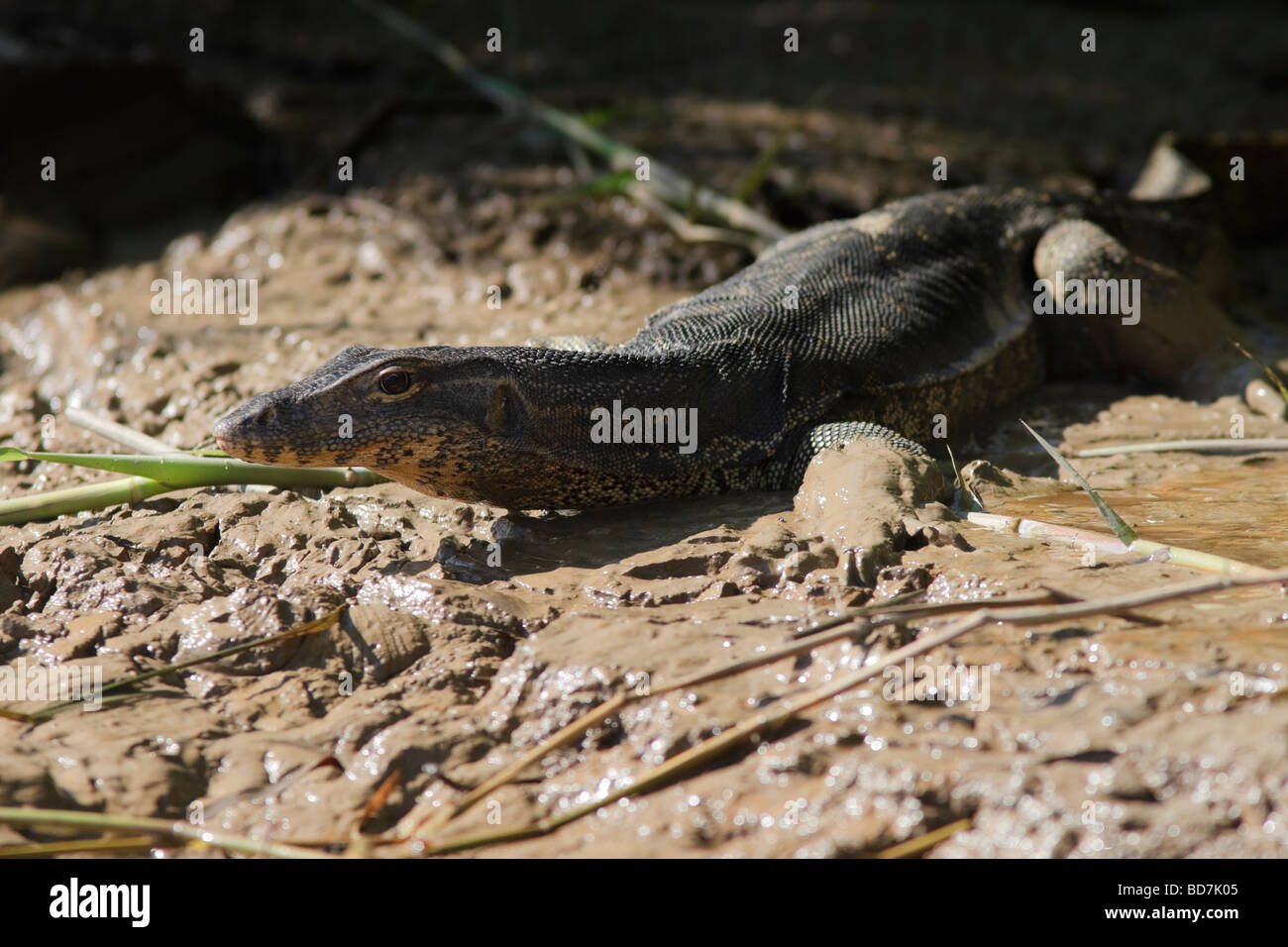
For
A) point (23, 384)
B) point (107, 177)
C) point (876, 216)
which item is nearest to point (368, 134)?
point (107, 177)

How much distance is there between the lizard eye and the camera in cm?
509

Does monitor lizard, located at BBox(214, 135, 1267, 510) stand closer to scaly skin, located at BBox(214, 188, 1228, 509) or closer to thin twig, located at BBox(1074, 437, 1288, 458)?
scaly skin, located at BBox(214, 188, 1228, 509)

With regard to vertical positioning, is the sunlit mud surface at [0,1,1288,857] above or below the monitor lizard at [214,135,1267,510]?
below

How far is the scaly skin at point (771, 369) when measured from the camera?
202 inches

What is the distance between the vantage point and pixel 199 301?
29.0 ft

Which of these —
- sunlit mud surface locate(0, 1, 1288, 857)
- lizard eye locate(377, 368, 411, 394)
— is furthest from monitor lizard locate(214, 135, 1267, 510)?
sunlit mud surface locate(0, 1, 1288, 857)

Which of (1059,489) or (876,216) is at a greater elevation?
(876,216)

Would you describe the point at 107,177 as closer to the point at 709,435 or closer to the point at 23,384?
the point at 23,384

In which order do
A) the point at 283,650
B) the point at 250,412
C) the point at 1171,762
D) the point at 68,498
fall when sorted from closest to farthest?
the point at 1171,762, the point at 283,650, the point at 250,412, the point at 68,498

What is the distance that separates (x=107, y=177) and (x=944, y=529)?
28.9ft

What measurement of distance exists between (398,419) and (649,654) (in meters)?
1.64

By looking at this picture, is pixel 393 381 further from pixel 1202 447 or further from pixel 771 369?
pixel 1202 447

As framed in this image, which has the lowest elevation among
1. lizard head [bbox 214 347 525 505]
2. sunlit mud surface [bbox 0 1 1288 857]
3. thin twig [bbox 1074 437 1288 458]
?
sunlit mud surface [bbox 0 1 1288 857]

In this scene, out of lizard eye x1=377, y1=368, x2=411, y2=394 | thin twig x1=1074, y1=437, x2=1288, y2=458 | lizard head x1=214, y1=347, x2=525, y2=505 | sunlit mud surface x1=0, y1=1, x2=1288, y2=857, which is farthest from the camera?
thin twig x1=1074, y1=437, x2=1288, y2=458
